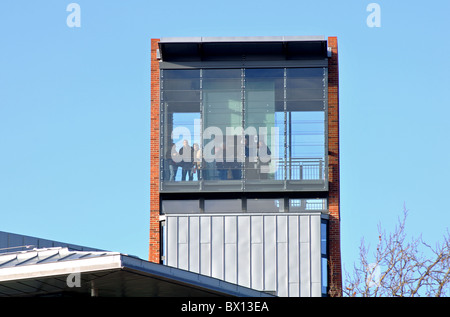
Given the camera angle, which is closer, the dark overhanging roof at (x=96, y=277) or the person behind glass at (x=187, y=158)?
the dark overhanging roof at (x=96, y=277)

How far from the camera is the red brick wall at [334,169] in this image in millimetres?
32344

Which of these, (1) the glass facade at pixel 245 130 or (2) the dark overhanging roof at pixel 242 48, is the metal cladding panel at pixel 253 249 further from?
(2) the dark overhanging roof at pixel 242 48

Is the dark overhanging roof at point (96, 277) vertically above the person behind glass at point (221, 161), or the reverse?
the person behind glass at point (221, 161)

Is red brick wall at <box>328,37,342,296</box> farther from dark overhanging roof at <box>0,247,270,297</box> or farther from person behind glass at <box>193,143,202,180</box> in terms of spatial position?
dark overhanging roof at <box>0,247,270,297</box>

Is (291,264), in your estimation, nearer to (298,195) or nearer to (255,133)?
(298,195)

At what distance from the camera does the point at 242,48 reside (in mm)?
33562

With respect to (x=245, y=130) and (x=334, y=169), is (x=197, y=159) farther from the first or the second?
(x=334, y=169)

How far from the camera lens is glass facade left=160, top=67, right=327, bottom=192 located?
108 ft

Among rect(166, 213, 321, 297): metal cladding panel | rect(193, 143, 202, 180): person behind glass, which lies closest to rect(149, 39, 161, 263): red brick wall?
rect(166, 213, 321, 297): metal cladding panel

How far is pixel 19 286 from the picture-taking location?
22.4 m

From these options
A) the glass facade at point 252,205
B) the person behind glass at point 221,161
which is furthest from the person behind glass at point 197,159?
the glass facade at point 252,205

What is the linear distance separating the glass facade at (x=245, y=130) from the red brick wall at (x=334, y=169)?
31 centimetres

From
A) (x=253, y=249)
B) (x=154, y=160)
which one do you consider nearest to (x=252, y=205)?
(x=253, y=249)
